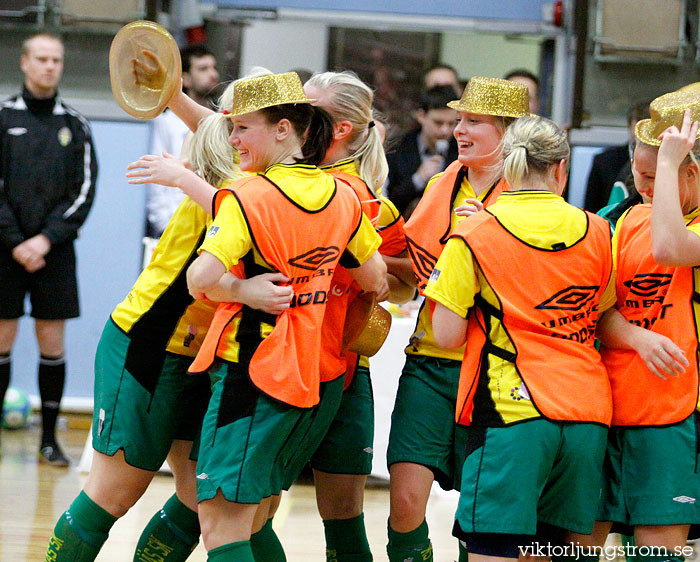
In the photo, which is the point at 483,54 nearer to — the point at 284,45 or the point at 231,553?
the point at 284,45

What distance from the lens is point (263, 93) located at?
2.63m

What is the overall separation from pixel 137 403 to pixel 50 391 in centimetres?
297

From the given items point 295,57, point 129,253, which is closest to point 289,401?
point 129,253

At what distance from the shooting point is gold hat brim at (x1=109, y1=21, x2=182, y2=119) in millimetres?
2832

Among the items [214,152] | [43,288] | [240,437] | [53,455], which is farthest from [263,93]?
[53,455]

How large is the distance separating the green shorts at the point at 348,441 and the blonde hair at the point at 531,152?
89 centimetres

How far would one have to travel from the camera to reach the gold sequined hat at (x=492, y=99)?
306 cm

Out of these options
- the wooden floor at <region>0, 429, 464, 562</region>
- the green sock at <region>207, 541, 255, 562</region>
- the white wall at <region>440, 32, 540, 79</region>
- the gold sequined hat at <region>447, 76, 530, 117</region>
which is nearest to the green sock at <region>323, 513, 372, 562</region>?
the green sock at <region>207, 541, 255, 562</region>

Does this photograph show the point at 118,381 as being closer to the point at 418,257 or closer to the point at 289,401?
the point at 289,401

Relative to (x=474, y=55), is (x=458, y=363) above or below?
below

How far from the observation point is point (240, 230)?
247 centimetres

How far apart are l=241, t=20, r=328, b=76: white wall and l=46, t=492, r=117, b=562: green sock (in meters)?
5.25

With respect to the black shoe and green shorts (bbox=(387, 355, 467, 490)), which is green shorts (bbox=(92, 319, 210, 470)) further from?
the black shoe

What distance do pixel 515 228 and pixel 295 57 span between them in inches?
226
